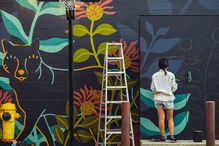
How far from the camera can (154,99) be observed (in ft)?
32.3

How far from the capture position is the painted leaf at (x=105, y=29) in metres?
10.5

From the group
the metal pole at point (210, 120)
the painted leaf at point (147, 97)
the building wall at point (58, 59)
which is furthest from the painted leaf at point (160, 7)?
the metal pole at point (210, 120)

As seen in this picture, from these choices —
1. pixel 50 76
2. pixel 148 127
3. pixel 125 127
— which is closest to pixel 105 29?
pixel 50 76

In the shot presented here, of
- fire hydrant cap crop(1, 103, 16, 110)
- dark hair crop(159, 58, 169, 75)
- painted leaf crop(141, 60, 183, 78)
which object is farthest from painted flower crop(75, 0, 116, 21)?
fire hydrant cap crop(1, 103, 16, 110)

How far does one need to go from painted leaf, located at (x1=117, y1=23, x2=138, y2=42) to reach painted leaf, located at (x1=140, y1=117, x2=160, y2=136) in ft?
5.31

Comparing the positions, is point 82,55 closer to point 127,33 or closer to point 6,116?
point 127,33

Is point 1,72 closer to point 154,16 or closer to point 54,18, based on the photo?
point 54,18

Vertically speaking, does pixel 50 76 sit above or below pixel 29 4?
below

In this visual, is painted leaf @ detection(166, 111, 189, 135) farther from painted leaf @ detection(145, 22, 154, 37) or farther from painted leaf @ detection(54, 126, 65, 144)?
painted leaf @ detection(54, 126, 65, 144)

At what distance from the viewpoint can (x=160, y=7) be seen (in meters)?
10.5

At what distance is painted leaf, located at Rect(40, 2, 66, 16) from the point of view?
10.5 meters

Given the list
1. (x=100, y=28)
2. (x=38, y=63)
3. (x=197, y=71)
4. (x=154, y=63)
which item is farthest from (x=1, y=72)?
(x=197, y=71)

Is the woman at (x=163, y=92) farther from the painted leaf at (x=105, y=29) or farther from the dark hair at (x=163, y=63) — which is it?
the painted leaf at (x=105, y=29)

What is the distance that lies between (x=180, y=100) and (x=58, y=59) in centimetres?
257
